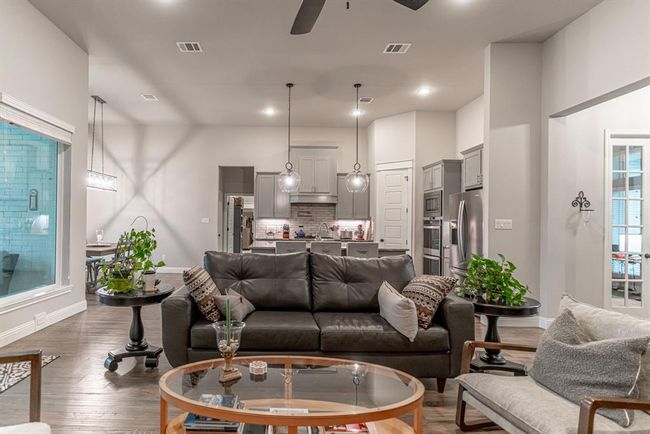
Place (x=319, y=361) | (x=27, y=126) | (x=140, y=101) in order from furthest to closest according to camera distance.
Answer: (x=140, y=101), (x=27, y=126), (x=319, y=361)

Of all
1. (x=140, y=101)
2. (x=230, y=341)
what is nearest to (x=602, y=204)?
(x=230, y=341)

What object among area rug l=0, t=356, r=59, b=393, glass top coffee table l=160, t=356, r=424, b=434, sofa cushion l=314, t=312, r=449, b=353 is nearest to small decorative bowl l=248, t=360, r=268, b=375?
glass top coffee table l=160, t=356, r=424, b=434

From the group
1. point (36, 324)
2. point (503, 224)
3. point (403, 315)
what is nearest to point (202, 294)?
point (403, 315)

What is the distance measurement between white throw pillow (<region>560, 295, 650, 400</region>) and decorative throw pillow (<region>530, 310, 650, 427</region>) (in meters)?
0.04

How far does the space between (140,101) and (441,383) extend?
685cm

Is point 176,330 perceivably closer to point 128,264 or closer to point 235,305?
point 235,305

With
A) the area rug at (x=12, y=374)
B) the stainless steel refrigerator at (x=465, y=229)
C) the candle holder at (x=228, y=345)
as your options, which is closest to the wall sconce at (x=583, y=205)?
the stainless steel refrigerator at (x=465, y=229)

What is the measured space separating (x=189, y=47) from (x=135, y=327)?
343 cm

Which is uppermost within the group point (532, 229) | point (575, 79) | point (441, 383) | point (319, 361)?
point (575, 79)

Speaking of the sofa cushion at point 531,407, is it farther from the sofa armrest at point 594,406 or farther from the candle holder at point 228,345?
the candle holder at point 228,345

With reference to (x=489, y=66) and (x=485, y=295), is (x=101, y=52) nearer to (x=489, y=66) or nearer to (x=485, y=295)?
(x=489, y=66)

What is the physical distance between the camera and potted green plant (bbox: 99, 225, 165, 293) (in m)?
3.24

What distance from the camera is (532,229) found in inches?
184

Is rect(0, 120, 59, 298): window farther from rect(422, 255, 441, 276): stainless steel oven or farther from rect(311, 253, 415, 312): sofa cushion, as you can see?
rect(422, 255, 441, 276): stainless steel oven
